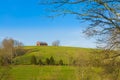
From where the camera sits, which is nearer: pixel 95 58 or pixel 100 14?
pixel 100 14

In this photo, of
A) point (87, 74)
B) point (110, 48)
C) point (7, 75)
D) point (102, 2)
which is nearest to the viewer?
point (102, 2)

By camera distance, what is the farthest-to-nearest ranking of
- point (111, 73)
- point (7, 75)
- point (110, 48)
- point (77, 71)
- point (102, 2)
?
point (77, 71), point (7, 75), point (111, 73), point (110, 48), point (102, 2)

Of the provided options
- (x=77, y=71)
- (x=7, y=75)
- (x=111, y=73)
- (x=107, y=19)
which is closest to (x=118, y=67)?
(x=111, y=73)

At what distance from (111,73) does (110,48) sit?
3.91 ft

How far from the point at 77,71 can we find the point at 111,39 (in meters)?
12.4

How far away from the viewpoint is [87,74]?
1972 cm

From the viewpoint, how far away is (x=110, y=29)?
31.4 ft

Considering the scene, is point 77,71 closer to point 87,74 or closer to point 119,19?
point 87,74

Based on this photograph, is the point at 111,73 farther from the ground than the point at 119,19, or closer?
closer

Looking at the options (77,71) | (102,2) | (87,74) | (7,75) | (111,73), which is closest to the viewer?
(102,2)

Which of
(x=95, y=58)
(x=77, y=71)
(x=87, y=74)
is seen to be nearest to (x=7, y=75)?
A: (x=95, y=58)

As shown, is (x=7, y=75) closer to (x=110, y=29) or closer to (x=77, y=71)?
(x=110, y=29)


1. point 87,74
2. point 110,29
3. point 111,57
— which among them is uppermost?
point 110,29

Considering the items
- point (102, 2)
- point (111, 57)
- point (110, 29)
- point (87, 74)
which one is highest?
point (102, 2)
